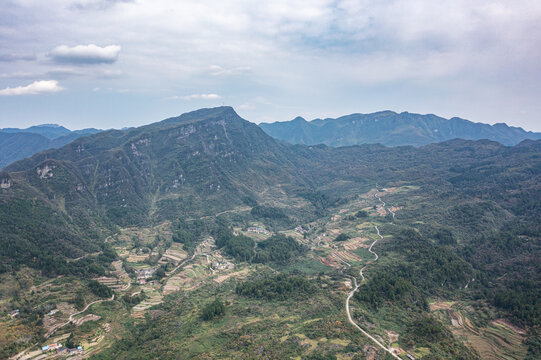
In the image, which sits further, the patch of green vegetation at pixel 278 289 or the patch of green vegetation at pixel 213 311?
the patch of green vegetation at pixel 278 289

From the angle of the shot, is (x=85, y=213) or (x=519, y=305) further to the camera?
(x=85, y=213)

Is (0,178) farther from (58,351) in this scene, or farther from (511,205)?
(511,205)

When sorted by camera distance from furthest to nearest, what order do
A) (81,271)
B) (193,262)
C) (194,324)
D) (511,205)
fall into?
(511,205)
(193,262)
(81,271)
(194,324)

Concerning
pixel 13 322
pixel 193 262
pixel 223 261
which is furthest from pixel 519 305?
pixel 13 322

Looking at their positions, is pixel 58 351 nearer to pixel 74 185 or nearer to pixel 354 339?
pixel 354 339

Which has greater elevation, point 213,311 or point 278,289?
point 213,311

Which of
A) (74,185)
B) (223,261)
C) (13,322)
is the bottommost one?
(223,261)

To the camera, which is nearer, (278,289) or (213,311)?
(213,311)

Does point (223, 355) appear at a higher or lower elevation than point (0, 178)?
lower

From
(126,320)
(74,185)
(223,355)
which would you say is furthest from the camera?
(74,185)

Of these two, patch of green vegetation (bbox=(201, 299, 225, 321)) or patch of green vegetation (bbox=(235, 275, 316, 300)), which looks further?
patch of green vegetation (bbox=(235, 275, 316, 300))
